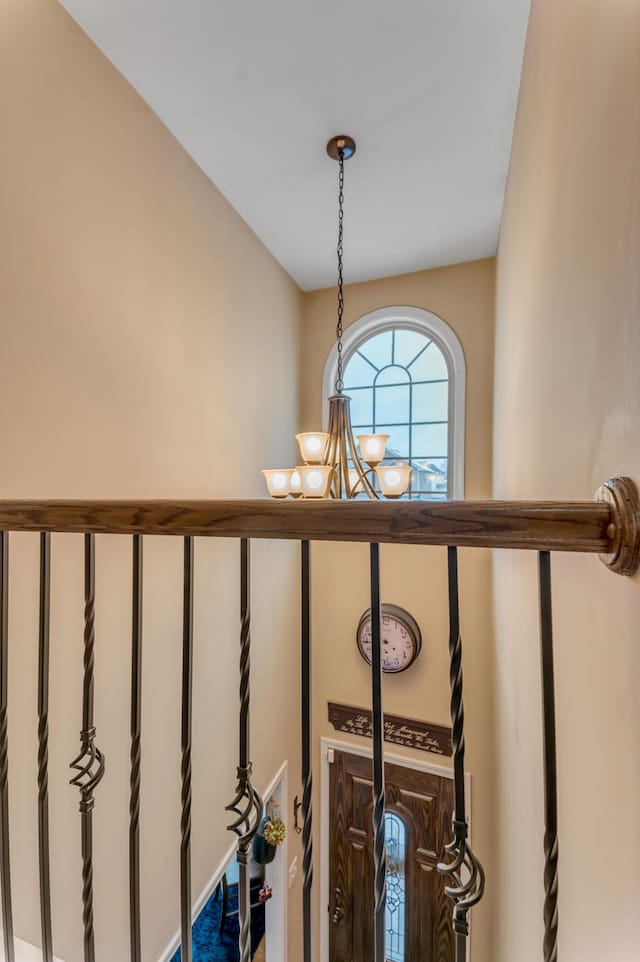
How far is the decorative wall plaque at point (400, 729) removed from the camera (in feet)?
10.5

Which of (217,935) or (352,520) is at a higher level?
(352,520)

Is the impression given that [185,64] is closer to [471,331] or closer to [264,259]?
[264,259]

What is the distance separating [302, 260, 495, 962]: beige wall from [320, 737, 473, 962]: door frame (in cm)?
5

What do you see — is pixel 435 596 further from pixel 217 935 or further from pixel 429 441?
pixel 217 935

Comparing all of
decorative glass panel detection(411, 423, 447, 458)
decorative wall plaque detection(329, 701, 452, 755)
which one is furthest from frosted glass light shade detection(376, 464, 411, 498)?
decorative wall plaque detection(329, 701, 452, 755)

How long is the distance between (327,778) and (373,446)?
9.62ft

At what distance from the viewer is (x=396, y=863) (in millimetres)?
3297

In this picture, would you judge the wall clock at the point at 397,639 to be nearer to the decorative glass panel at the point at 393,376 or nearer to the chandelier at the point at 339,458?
the chandelier at the point at 339,458

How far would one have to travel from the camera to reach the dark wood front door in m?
3.14

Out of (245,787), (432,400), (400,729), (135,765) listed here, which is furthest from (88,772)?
(432,400)

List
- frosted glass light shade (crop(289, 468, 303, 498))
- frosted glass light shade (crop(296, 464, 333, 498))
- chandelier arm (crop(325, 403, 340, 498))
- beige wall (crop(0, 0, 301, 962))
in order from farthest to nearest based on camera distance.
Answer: chandelier arm (crop(325, 403, 340, 498))
frosted glass light shade (crop(289, 468, 303, 498))
frosted glass light shade (crop(296, 464, 333, 498))
beige wall (crop(0, 0, 301, 962))

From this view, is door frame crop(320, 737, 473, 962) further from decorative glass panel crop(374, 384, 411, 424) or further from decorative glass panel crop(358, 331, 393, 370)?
decorative glass panel crop(358, 331, 393, 370)

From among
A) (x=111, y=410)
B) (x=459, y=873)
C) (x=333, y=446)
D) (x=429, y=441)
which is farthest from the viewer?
(x=429, y=441)

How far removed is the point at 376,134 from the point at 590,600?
2.33 m
